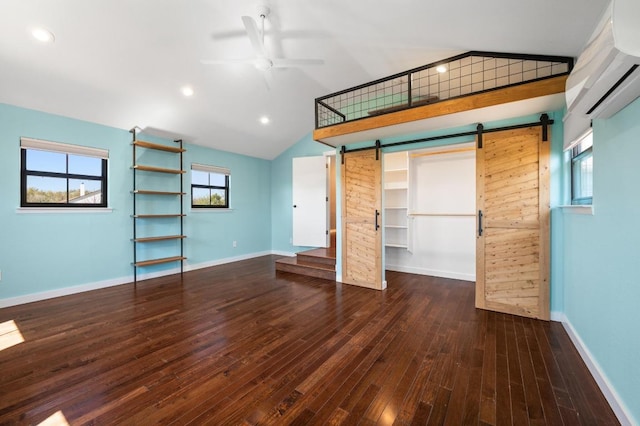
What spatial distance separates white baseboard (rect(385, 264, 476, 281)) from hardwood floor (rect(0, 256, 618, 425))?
3.05 ft

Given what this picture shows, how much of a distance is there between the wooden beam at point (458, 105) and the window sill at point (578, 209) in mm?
1014

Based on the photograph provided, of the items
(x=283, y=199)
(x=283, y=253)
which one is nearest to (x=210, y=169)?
(x=283, y=199)

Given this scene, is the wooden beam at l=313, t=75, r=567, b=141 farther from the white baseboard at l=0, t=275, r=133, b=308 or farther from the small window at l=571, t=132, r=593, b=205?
the white baseboard at l=0, t=275, r=133, b=308

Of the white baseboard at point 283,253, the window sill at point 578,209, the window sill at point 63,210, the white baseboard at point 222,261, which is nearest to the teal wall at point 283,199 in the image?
the white baseboard at point 283,253

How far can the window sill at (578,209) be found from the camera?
6.62 feet

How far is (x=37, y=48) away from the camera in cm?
271

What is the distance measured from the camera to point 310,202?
232 inches

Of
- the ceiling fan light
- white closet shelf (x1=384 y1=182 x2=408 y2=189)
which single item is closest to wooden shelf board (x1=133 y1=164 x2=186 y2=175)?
the ceiling fan light

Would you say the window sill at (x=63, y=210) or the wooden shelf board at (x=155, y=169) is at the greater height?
the wooden shelf board at (x=155, y=169)

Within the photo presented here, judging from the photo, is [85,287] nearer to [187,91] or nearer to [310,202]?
[187,91]

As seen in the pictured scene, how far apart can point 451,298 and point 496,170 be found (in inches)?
67.5

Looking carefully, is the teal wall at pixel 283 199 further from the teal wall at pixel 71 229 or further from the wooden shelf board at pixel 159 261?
the wooden shelf board at pixel 159 261

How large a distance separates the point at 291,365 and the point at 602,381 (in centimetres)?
210

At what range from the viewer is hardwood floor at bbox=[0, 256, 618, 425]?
157 centimetres
